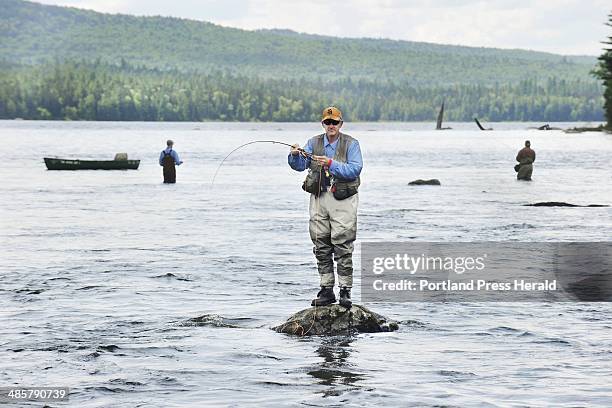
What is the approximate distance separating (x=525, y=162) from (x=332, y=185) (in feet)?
135

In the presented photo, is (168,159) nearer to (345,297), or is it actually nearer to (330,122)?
(345,297)

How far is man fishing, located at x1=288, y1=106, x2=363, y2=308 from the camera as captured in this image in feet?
46.9

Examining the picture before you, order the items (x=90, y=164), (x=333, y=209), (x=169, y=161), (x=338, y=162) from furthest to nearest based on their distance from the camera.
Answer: (x=90, y=164)
(x=169, y=161)
(x=333, y=209)
(x=338, y=162)

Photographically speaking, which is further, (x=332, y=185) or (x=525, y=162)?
(x=525, y=162)

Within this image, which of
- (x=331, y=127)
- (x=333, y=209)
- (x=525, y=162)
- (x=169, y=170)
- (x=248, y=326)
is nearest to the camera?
(x=331, y=127)

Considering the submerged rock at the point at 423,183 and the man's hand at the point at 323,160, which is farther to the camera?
A: the submerged rock at the point at 423,183

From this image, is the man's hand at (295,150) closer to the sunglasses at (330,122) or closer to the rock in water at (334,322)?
the sunglasses at (330,122)

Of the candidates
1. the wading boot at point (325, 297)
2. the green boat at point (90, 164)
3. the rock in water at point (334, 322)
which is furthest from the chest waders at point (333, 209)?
the green boat at point (90, 164)

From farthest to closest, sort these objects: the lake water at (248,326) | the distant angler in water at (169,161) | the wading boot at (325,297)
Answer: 1. the distant angler in water at (169,161)
2. the wading boot at (325,297)
3. the lake water at (248,326)

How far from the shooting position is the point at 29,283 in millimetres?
21406

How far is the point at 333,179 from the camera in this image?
1451 cm

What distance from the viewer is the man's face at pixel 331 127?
14.3m

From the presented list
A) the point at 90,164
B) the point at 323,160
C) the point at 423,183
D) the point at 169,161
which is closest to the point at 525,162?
the point at 423,183

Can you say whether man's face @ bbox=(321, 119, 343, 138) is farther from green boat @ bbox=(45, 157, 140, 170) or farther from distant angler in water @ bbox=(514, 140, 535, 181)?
green boat @ bbox=(45, 157, 140, 170)
